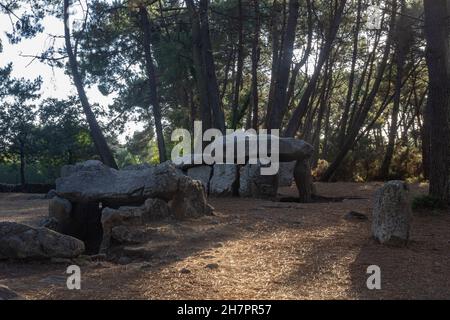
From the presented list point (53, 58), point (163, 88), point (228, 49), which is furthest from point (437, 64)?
point (163, 88)

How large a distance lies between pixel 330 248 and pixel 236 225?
1851 millimetres

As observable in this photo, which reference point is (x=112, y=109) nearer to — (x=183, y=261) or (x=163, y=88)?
(x=163, y=88)

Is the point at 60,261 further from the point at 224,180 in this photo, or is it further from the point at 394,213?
the point at 224,180

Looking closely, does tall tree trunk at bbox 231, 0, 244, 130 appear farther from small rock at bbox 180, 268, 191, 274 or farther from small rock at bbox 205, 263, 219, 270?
small rock at bbox 180, 268, 191, 274

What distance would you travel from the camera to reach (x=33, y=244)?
5.62 meters

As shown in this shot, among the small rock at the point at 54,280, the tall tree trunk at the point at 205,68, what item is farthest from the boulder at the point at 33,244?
the tall tree trunk at the point at 205,68

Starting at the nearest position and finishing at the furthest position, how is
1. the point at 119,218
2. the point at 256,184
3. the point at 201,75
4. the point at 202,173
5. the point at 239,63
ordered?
1. the point at 119,218
2. the point at 256,184
3. the point at 202,173
4. the point at 201,75
5. the point at 239,63

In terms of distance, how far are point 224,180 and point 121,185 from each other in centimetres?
393

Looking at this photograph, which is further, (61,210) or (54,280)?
(61,210)

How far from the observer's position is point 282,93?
1315 cm

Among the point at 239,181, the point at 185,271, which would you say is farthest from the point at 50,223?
Answer: the point at 239,181

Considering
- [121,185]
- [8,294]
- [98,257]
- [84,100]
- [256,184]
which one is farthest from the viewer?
[84,100]

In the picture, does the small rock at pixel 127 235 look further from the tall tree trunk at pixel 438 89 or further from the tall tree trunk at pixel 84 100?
the tall tree trunk at pixel 84 100

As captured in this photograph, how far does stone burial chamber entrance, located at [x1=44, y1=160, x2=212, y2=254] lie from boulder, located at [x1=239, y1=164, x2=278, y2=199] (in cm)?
311
